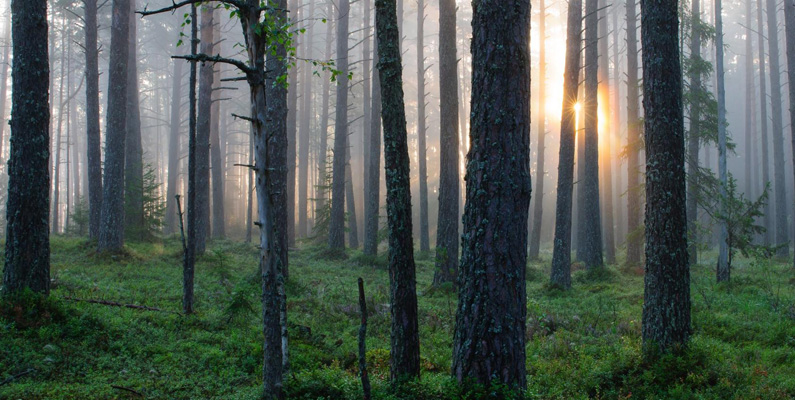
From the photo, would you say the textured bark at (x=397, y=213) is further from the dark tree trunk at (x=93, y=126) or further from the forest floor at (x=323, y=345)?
the dark tree trunk at (x=93, y=126)

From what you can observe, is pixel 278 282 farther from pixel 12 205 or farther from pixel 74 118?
pixel 74 118

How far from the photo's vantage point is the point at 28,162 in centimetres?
848

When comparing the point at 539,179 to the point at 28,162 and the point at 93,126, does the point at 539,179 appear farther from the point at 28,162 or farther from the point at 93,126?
the point at 28,162

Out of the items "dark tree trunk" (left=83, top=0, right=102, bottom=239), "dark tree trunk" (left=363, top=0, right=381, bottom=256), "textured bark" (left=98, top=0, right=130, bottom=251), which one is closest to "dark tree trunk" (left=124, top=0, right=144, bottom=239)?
"dark tree trunk" (left=83, top=0, right=102, bottom=239)

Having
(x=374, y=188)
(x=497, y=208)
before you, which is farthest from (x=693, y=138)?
(x=497, y=208)

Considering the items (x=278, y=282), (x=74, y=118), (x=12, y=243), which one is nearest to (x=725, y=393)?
(x=278, y=282)

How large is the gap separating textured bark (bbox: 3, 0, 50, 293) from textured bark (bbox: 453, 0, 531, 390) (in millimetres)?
7383

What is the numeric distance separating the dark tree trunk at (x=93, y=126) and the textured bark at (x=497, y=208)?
16.1 m

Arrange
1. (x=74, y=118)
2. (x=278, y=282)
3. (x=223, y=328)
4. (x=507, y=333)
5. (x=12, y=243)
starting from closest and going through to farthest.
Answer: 1. (x=507, y=333)
2. (x=278, y=282)
3. (x=12, y=243)
4. (x=223, y=328)
5. (x=74, y=118)

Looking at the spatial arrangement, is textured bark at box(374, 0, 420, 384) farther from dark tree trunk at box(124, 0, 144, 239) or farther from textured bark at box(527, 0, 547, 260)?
textured bark at box(527, 0, 547, 260)

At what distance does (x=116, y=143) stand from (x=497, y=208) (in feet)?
46.1

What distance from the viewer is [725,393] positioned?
680cm

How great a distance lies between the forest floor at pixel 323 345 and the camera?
6.61m

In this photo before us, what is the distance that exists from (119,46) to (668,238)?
53.1ft
